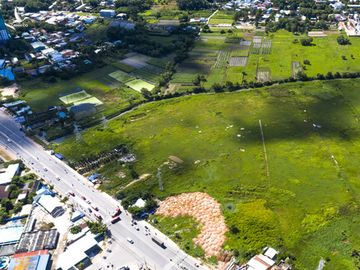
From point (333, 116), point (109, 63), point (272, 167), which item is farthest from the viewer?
point (109, 63)

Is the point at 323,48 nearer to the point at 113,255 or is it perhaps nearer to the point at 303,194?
the point at 303,194

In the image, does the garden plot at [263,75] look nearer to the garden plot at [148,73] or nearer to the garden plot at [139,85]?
the garden plot at [148,73]

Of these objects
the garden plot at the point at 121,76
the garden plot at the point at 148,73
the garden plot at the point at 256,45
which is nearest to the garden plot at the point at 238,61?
the garden plot at the point at 256,45

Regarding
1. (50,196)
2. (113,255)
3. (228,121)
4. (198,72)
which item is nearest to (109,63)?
(198,72)

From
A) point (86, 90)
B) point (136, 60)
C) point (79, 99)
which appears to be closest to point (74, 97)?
point (79, 99)

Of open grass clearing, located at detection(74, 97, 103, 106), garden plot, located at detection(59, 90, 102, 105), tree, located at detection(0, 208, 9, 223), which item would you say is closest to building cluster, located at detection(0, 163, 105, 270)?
tree, located at detection(0, 208, 9, 223)

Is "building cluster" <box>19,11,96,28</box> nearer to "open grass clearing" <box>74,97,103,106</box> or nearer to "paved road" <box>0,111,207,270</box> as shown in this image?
"open grass clearing" <box>74,97,103,106</box>
